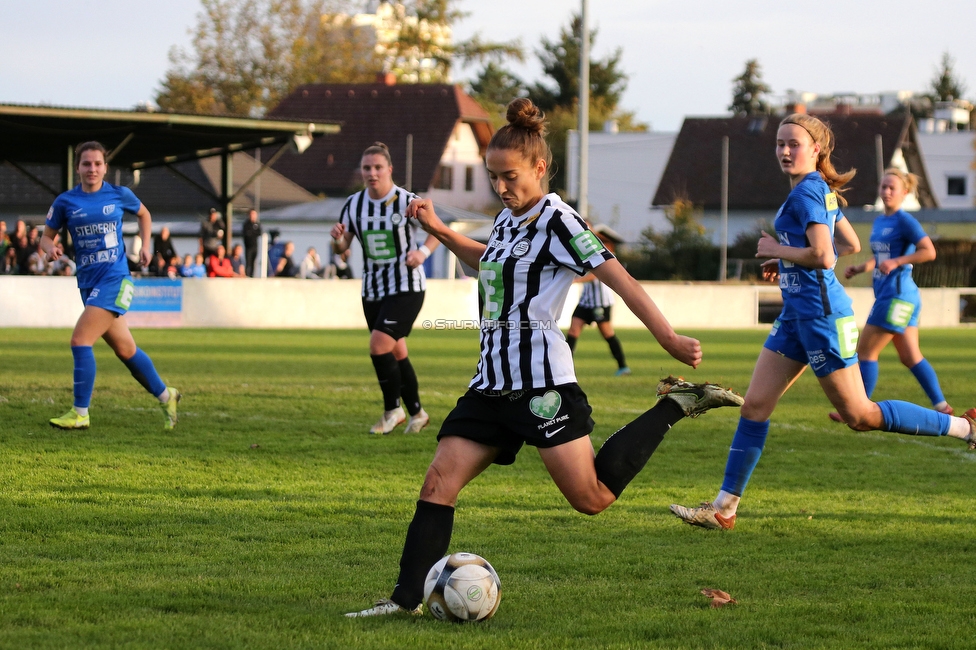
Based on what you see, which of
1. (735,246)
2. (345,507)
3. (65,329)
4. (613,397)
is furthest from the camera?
(735,246)

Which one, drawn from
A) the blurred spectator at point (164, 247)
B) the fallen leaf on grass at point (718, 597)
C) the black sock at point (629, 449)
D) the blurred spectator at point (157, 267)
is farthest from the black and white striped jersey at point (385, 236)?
the blurred spectator at point (164, 247)

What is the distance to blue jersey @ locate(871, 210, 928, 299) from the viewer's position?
10.1 m

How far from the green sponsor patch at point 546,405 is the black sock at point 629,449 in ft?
1.25

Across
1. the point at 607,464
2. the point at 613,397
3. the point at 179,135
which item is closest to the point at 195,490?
the point at 607,464

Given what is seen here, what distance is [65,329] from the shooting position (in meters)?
22.0

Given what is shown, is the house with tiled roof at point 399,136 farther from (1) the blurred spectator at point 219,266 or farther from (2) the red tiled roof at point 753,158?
(1) the blurred spectator at point 219,266

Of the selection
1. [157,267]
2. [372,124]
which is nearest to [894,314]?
[157,267]

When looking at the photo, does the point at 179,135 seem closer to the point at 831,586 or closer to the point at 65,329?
the point at 65,329

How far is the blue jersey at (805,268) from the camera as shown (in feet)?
19.2

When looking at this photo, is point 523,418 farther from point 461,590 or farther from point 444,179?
point 444,179

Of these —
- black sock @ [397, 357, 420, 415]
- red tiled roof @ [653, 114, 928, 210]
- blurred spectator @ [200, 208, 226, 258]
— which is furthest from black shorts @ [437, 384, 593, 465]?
red tiled roof @ [653, 114, 928, 210]

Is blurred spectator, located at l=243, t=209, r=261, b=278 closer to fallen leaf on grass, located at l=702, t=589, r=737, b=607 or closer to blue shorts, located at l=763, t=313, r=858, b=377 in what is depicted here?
blue shorts, located at l=763, t=313, r=858, b=377

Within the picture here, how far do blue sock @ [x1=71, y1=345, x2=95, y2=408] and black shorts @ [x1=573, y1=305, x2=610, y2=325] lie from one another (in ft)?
24.8

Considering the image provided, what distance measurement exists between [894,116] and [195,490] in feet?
189
